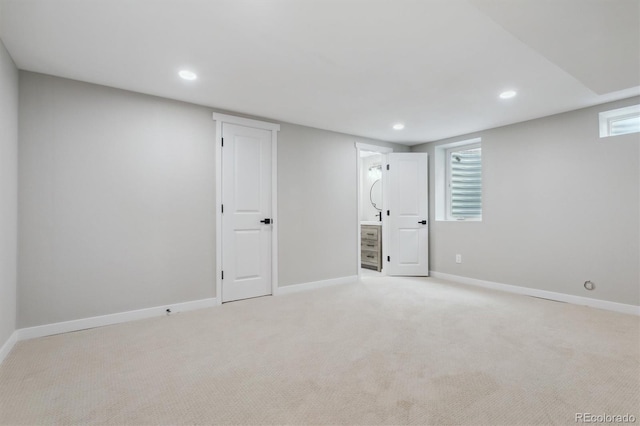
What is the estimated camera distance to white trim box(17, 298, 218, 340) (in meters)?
2.60

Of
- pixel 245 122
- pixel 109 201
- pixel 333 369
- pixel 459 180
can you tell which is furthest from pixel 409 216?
pixel 109 201

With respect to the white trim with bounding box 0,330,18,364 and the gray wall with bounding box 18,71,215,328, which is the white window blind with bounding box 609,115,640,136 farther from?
the white trim with bounding box 0,330,18,364

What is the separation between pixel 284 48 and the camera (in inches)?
90.0

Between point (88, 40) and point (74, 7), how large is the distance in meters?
0.38

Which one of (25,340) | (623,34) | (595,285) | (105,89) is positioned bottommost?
(25,340)

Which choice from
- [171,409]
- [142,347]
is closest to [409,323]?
[171,409]

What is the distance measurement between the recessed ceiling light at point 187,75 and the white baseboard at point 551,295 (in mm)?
4378

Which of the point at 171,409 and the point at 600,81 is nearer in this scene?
the point at 171,409

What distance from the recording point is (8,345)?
2316 mm

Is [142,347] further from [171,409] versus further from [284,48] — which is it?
[284,48]

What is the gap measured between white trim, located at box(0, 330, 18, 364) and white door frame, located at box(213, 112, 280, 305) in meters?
1.65

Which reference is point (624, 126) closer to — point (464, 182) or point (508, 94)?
point (508, 94)

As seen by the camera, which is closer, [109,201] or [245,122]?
[109,201]

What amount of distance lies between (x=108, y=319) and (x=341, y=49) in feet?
10.3
